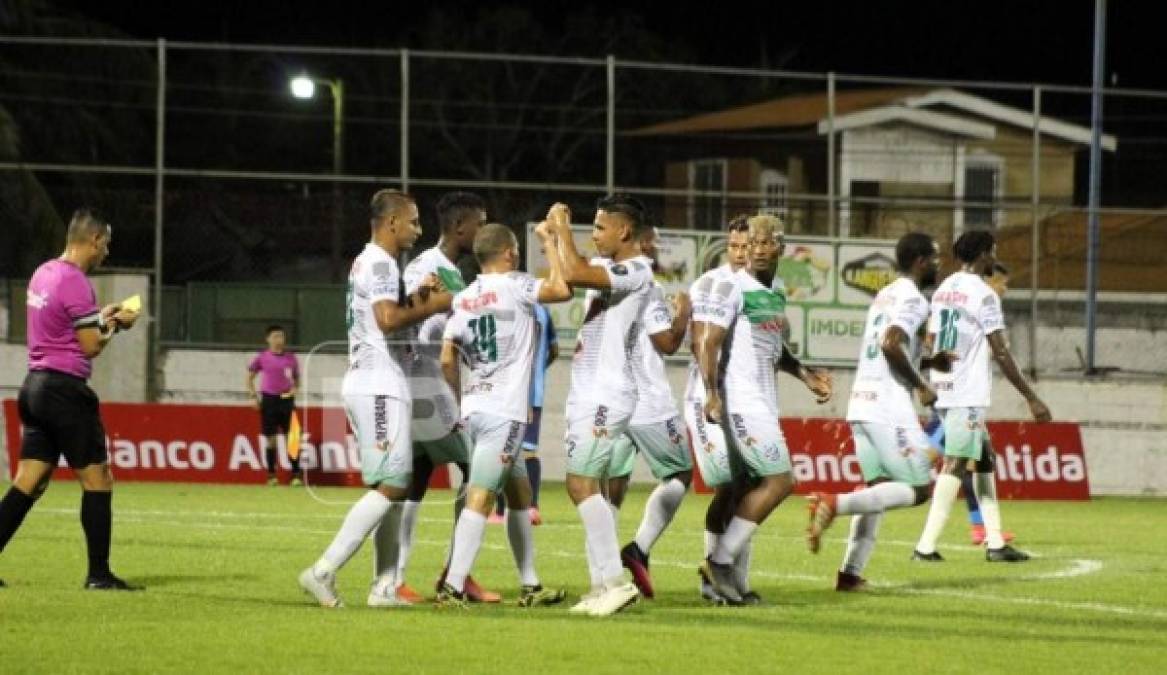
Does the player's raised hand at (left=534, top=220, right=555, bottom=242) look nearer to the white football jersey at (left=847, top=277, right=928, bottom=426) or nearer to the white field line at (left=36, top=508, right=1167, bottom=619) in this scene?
the white football jersey at (left=847, top=277, right=928, bottom=426)

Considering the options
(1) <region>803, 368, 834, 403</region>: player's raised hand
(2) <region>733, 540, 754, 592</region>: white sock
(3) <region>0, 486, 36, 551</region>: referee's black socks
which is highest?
(1) <region>803, 368, 834, 403</region>: player's raised hand

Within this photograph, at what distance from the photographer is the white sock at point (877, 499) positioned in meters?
13.5

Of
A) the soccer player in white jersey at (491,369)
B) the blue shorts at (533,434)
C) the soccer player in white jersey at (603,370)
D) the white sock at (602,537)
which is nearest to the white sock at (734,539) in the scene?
the soccer player in white jersey at (603,370)

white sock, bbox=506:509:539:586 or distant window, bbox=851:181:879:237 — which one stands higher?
distant window, bbox=851:181:879:237

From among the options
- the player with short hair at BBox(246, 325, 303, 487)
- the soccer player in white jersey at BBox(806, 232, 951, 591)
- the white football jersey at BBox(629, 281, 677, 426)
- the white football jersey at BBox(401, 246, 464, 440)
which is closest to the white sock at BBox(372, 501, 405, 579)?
the white football jersey at BBox(401, 246, 464, 440)

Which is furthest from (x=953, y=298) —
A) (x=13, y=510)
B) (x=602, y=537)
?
(x=13, y=510)

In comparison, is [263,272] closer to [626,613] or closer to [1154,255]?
[1154,255]

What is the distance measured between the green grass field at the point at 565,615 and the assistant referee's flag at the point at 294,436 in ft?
25.3

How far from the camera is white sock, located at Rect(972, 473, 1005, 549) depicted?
16984 millimetres

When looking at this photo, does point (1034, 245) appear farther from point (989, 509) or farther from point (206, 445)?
point (989, 509)

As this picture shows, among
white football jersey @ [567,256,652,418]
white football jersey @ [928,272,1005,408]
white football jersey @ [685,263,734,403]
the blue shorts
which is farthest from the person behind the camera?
the blue shorts

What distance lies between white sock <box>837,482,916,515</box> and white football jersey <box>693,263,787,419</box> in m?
0.94

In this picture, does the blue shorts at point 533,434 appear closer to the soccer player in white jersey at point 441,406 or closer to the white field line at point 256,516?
the white field line at point 256,516

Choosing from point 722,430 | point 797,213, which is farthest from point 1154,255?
point 722,430
